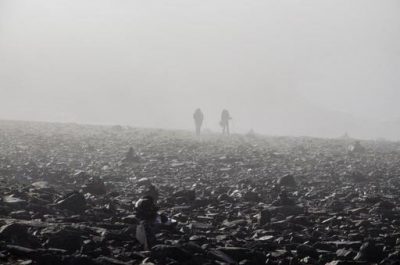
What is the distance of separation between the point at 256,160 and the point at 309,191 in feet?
18.6

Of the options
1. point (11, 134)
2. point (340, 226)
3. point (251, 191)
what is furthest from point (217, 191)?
point (11, 134)

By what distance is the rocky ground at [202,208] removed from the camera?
19.1ft

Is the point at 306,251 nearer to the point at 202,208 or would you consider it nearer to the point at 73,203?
the point at 202,208

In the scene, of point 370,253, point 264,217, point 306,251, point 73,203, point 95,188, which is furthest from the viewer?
Answer: point 95,188

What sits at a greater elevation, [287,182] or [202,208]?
[287,182]

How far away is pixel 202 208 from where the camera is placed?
29.2 feet

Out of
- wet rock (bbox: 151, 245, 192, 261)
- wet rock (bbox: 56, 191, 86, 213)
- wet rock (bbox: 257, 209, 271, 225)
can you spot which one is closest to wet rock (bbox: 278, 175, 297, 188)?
wet rock (bbox: 257, 209, 271, 225)

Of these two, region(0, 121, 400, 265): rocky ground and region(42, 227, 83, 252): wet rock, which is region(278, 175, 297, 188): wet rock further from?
region(42, 227, 83, 252): wet rock

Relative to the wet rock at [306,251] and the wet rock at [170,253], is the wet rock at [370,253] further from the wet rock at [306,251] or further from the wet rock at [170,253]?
the wet rock at [170,253]

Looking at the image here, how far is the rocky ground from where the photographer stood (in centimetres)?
581

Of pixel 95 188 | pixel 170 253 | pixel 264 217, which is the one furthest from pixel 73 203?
pixel 264 217

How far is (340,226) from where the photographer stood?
7590 mm

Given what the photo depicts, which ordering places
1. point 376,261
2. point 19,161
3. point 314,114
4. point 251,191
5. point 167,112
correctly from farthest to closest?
point 314,114 → point 167,112 → point 19,161 → point 251,191 → point 376,261

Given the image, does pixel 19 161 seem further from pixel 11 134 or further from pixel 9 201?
pixel 11 134
